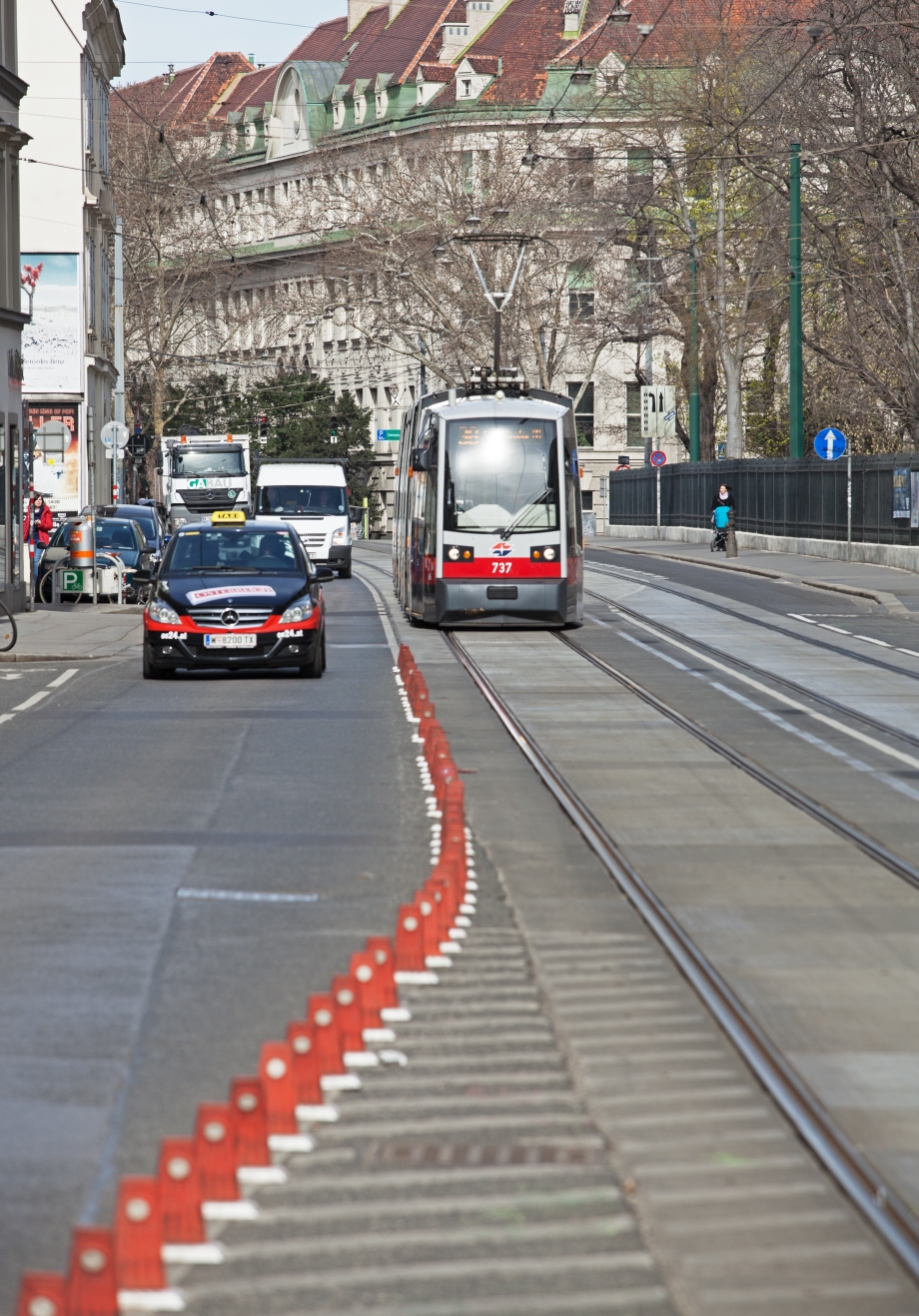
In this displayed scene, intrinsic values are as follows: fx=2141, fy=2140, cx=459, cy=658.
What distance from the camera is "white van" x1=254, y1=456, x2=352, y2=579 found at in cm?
4556

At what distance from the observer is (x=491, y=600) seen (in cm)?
2733

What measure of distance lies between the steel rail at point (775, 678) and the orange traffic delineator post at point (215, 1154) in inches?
442

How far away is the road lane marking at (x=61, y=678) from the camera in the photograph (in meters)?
20.6

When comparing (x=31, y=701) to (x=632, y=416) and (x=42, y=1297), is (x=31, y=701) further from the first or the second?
(x=632, y=416)

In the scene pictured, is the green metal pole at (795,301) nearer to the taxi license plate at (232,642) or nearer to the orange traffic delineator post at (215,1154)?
the taxi license plate at (232,642)

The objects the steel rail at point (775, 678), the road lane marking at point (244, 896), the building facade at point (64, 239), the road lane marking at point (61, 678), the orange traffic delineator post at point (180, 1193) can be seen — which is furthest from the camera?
the building facade at point (64, 239)

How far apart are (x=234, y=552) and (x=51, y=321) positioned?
38261 millimetres

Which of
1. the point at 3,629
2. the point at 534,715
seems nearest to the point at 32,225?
the point at 3,629

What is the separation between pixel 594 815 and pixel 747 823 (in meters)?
0.83

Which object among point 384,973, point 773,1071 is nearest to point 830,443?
point 384,973

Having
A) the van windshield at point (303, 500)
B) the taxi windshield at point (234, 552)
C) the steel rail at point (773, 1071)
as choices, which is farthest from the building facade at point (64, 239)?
the steel rail at point (773, 1071)

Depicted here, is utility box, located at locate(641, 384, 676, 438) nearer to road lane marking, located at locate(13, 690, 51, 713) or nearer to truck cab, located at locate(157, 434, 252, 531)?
truck cab, located at locate(157, 434, 252, 531)

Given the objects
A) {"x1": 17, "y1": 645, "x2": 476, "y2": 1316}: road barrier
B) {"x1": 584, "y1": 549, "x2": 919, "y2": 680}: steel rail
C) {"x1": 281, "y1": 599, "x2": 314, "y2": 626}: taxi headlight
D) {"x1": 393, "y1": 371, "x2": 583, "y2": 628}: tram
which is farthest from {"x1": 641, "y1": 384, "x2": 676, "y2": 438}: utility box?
{"x1": 17, "y1": 645, "x2": 476, "y2": 1316}: road barrier

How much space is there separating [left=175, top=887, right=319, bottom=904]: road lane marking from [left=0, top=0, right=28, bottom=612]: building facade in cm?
2224
